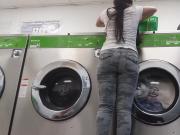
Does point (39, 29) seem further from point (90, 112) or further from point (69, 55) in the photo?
point (90, 112)

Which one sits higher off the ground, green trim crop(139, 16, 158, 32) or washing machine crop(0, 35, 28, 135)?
green trim crop(139, 16, 158, 32)

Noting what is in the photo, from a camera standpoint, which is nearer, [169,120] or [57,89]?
[169,120]

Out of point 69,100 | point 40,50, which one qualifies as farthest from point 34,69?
point 69,100

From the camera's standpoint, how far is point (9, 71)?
1.98m

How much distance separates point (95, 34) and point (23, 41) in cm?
51

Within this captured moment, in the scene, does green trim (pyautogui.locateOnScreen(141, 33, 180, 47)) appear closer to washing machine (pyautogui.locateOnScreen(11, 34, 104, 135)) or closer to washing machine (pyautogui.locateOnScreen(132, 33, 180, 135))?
washing machine (pyautogui.locateOnScreen(132, 33, 180, 135))

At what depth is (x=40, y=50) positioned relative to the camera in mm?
2008

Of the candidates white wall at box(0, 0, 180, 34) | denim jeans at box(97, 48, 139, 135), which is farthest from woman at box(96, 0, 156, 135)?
white wall at box(0, 0, 180, 34)

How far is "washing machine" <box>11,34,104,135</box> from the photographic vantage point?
1726 mm

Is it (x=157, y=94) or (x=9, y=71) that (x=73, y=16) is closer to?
(x=9, y=71)

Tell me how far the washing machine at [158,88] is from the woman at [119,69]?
0.58 feet

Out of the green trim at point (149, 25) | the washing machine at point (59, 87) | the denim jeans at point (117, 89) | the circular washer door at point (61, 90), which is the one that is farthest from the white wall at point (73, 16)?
the denim jeans at point (117, 89)

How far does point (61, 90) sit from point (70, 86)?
64 mm

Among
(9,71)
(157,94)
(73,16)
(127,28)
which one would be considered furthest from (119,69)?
(73,16)
